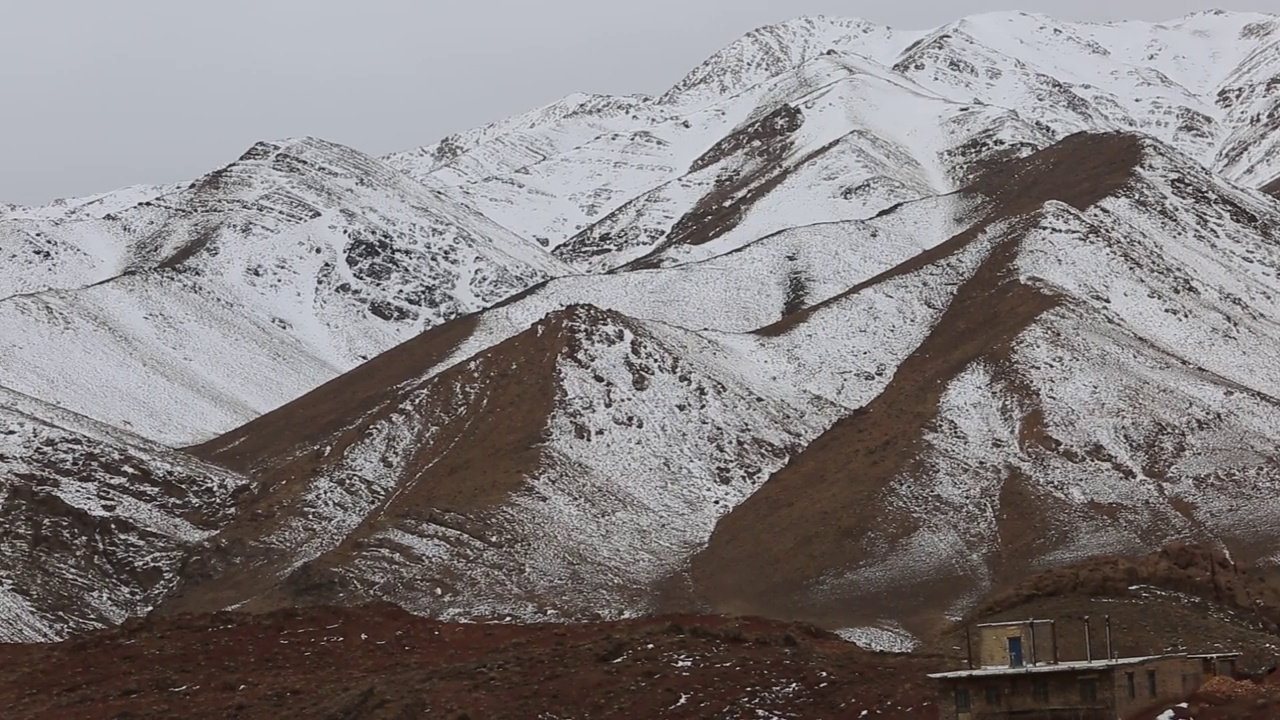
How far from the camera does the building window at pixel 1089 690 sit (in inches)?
1631

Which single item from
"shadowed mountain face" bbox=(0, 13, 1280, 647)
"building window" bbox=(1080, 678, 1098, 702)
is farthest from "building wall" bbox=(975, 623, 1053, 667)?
"shadowed mountain face" bbox=(0, 13, 1280, 647)

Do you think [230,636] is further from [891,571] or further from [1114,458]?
[1114,458]

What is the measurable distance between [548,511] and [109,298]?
3326 inches

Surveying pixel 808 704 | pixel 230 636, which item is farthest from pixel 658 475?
pixel 808 704

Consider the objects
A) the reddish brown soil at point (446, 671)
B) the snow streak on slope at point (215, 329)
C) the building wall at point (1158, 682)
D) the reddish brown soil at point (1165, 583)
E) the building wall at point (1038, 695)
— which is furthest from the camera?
the snow streak on slope at point (215, 329)

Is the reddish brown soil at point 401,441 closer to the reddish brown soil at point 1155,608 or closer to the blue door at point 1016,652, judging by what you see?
the reddish brown soil at point 1155,608

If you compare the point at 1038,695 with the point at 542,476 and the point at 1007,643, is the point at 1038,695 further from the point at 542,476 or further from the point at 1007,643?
the point at 542,476

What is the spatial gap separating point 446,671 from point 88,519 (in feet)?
180

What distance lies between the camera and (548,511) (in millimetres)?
104312

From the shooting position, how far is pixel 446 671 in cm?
5344

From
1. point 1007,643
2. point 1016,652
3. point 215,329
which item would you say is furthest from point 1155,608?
point 215,329

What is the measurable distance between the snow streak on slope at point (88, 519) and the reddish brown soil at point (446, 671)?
30.1 metres

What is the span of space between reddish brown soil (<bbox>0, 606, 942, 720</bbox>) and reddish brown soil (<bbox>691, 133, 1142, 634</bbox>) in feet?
102

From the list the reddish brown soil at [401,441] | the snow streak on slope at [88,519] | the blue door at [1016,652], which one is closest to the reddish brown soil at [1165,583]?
the blue door at [1016,652]
